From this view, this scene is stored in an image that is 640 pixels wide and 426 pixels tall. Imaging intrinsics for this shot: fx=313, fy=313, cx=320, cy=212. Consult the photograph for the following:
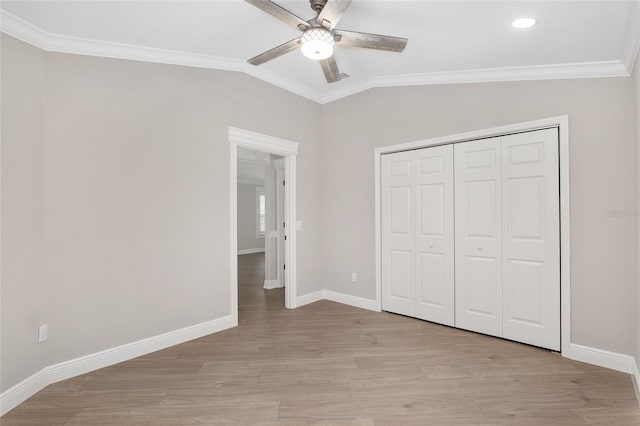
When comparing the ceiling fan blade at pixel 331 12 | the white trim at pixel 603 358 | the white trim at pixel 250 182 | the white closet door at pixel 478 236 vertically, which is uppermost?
the ceiling fan blade at pixel 331 12

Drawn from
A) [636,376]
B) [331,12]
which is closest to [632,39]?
[331,12]

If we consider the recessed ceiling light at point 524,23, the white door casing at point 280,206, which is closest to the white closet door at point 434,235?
the recessed ceiling light at point 524,23

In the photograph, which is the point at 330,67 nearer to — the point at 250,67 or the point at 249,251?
the point at 250,67

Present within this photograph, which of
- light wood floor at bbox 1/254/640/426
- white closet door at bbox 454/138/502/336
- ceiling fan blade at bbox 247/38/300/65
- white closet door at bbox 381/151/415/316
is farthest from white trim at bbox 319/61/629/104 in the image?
light wood floor at bbox 1/254/640/426

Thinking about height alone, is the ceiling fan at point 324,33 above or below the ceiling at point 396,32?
below

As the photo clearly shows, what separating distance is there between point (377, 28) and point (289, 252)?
2836 mm

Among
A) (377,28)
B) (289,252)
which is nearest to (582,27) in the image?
(377,28)

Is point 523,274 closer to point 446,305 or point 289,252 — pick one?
point 446,305

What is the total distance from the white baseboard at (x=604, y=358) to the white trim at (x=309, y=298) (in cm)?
295

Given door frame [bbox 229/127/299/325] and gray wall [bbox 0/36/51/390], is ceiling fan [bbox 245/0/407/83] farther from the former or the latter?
gray wall [bbox 0/36/51/390]

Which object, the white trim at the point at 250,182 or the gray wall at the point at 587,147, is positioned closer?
the gray wall at the point at 587,147

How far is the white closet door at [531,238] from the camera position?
294 cm

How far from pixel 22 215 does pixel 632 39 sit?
15.5 ft

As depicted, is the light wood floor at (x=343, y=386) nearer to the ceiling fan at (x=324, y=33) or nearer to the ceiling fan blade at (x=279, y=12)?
the ceiling fan at (x=324, y=33)
